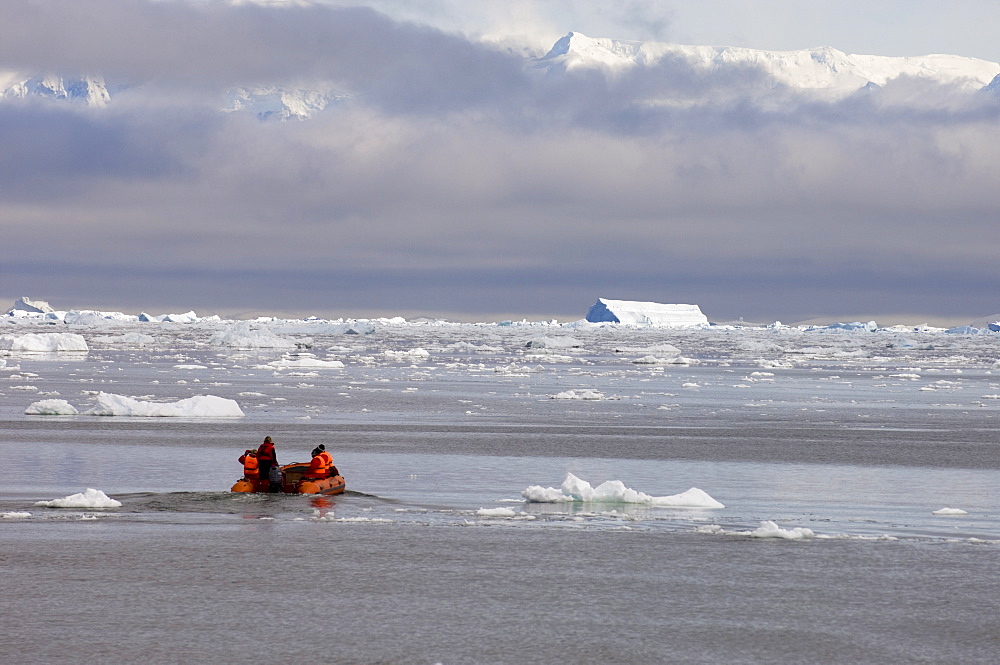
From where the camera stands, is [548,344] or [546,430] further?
[548,344]

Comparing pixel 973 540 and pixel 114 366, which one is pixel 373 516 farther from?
pixel 114 366

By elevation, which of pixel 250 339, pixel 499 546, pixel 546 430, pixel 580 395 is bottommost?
pixel 499 546

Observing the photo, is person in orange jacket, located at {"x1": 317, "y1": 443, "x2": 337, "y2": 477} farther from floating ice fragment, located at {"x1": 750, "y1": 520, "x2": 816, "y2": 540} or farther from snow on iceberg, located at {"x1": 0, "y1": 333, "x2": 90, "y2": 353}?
snow on iceberg, located at {"x1": 0, "y1": 333, "x2": 90, "y2": 353}

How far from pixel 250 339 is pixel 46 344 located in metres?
19.1

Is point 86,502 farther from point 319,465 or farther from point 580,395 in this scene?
point 580,395

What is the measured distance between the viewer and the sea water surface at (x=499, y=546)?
356 inches

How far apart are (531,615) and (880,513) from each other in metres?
8.22

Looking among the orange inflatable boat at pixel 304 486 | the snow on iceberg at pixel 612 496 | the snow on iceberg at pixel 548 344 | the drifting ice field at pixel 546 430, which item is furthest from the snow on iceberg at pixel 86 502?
the snow on iceberg at pixel 548 344

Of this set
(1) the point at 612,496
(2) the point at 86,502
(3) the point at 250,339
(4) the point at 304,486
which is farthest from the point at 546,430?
(3) the point at 250,339

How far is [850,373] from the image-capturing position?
6369cm

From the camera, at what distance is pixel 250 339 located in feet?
307

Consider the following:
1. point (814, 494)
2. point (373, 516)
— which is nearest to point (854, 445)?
point (814, 494)

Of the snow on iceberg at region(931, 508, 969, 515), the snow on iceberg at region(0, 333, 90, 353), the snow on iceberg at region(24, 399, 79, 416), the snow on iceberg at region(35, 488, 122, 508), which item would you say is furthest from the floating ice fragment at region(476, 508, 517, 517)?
the snow on iceberg at region(0, 333, 90, 353)

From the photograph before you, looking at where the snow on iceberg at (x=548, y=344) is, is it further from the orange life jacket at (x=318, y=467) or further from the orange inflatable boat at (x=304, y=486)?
the orange life jacket at (x=318, y=467)
